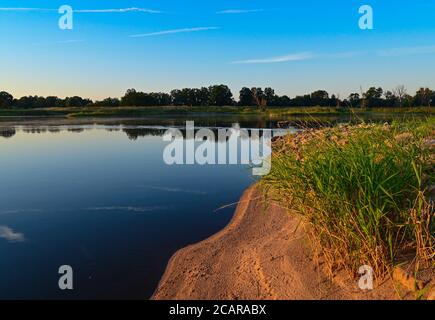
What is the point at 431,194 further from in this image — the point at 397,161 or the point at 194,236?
the point at 194,236

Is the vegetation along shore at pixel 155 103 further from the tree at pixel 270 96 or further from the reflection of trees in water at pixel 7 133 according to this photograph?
the reflection of trees in water at pixel 7 133

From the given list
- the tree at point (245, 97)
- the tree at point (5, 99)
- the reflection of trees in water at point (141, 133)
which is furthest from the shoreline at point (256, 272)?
the tree at point (5, 99)

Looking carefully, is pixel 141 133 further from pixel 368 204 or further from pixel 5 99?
pixel 5 99

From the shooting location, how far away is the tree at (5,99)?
109 m

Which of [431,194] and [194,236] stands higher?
[431,194]

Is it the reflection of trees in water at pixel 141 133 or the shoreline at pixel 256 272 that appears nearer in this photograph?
the shoreline at pixel 256 272

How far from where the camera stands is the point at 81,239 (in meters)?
9.02

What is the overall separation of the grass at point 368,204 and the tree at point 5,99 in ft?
395

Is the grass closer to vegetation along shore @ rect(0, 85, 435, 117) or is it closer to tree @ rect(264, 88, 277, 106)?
vegetation along shore @ rect(0, 85, 435, 117)

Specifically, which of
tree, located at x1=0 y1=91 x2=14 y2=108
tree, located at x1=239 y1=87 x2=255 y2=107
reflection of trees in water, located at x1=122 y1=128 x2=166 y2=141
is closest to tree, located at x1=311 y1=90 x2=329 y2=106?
tree, located at x1=239 y1=87 x2=255 y2=107

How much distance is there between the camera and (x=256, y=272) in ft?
21.2

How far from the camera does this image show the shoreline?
17.7 feet
